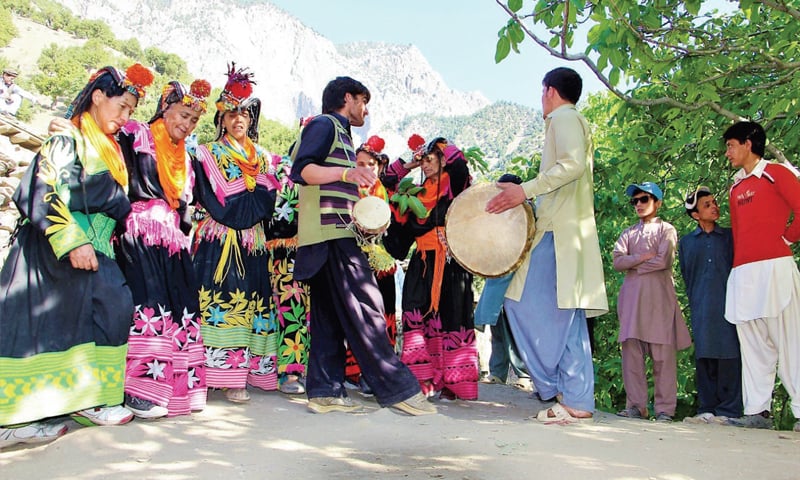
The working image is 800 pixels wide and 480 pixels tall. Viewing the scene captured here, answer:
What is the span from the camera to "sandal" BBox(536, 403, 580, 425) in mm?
3965

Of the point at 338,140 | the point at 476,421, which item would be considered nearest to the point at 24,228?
the point at 338,140

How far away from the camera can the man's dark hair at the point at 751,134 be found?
14.8 ft

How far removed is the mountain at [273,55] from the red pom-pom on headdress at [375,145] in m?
115

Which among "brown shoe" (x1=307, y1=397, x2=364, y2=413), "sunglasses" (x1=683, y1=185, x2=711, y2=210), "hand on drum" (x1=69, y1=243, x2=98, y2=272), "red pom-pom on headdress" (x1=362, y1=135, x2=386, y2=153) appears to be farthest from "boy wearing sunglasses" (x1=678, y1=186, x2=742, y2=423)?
"hand on drum" (x1=69, y1=243, x2=98, y2=272)

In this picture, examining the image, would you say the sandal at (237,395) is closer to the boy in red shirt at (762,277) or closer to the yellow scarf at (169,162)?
the yellow scarf at (169,162)

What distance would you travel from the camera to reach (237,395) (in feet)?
14.5

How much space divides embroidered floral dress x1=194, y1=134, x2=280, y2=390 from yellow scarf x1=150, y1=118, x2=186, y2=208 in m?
0.28

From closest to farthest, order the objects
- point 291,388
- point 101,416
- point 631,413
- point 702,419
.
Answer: point 101,416 → point 702,419 → point 291,388 → point 631,413

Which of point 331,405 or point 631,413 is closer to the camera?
point 331,405

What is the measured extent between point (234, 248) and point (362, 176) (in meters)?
1.15

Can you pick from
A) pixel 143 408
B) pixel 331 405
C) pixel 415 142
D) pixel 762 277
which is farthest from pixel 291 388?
pixel 762 277

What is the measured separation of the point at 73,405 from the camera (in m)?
3.37

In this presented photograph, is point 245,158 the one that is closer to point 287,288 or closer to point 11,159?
point 287,288

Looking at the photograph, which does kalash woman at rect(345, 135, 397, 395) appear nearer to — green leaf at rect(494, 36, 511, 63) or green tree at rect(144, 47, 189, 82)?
green leaf at rect(494, 36, 511, 63)
